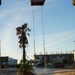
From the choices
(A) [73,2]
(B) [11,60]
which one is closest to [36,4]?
(A) [73,2]

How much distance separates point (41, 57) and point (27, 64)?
87.8 metres

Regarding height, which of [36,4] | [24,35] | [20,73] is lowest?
[20,73]

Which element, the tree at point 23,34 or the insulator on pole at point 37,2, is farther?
the tree at point 23,34

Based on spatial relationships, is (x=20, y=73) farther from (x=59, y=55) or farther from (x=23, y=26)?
(x=59, y=55)

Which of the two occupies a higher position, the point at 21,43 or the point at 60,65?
the point at 21,43

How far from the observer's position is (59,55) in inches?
4734

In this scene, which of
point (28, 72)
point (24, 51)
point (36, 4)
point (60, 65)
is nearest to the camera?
point (36, 4)

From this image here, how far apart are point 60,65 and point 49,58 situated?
148 ft

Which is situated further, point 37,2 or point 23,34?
point 23,34

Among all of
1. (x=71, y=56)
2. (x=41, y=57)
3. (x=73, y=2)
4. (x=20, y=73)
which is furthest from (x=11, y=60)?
(x=73, y=2)

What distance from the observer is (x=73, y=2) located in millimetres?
8633

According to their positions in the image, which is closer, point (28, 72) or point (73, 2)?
point (73, 2)

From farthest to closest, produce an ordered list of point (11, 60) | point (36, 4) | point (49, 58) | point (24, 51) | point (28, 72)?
point (49, 58)
point (11, 60)
point (24, 51)
point (28, 72)
point (36, 4)

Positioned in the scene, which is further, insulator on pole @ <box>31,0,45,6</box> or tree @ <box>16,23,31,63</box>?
tree @ <box>16,23,31,63</box>
